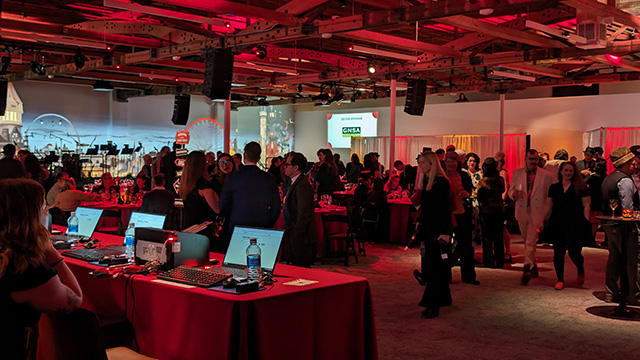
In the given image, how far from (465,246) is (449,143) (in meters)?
10.7

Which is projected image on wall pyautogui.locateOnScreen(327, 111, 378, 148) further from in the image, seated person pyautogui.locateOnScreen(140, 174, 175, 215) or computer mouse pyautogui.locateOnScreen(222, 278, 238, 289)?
computer mouse pyautogui.locateOnScreen(222, 278, 238, 289)

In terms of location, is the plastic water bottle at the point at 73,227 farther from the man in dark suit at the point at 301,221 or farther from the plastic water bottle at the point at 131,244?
the man in dark suit at the point at 301,221

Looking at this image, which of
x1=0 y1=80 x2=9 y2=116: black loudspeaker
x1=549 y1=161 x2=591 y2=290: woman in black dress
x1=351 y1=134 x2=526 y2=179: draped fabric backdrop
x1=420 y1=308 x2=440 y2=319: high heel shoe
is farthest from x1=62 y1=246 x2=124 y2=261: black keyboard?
x1=351 y1=134 x2=526 y2=179: draped fabric backdrop

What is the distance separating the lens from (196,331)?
3.31m

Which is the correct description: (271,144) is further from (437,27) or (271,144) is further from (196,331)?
(196,331)

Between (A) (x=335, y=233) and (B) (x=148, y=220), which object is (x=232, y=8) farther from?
(B) (x=148, y=220)

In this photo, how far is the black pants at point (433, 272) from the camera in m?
5.67

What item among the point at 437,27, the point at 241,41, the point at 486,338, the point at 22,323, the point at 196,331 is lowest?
the point at 486,338

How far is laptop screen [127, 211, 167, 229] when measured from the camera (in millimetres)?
4719

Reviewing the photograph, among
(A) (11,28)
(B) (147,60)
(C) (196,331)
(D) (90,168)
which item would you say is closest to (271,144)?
(D) (90,168)

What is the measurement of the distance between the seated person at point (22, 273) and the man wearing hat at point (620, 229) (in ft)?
17.4

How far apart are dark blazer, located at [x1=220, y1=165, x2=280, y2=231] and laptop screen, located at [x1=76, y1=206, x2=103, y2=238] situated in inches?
49.0

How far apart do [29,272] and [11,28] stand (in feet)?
27.0

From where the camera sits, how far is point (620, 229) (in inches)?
236
